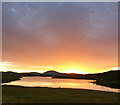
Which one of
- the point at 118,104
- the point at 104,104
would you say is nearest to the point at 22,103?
the point at 104,104

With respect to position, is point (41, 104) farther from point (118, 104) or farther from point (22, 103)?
point (118, 104)

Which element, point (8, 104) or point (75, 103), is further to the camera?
point (75, 103)

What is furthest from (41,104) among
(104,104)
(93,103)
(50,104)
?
(104,104)

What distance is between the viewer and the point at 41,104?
2361cm

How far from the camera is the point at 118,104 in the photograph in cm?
2480

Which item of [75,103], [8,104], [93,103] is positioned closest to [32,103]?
[8,104]

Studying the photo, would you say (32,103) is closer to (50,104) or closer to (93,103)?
(50,104)

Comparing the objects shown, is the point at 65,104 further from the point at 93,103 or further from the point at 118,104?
the point at 118,104

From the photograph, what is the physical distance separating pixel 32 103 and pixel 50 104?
2.86m

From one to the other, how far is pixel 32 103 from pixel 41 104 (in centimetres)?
146

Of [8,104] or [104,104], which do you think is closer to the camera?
[8,104]

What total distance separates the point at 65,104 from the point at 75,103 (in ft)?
5.63

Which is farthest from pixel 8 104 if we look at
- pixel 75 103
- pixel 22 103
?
pixel 75 103

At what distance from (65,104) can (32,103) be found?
5.29m
